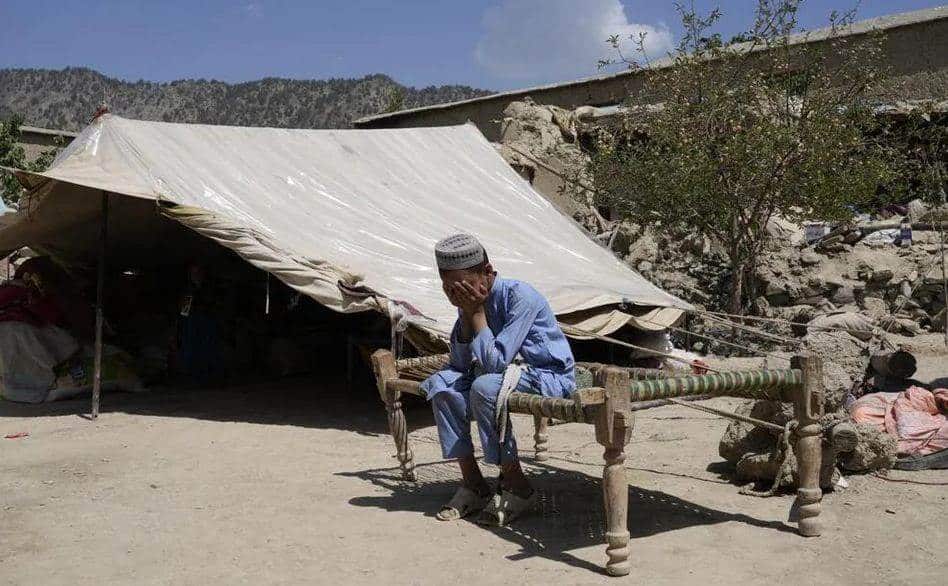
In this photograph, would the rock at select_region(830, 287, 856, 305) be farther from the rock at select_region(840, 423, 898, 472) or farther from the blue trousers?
the blue trousers

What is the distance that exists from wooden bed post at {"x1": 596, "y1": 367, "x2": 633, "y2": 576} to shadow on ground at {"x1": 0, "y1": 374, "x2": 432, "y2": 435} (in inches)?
111

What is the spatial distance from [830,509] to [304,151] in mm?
5118

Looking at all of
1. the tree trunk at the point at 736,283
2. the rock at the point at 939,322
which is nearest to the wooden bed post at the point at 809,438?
the tree trunk at the point at 736,283

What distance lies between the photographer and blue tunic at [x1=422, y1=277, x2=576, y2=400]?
3350 millimetres

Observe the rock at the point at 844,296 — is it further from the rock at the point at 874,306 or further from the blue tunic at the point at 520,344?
the blue tunic at the point at 520,344

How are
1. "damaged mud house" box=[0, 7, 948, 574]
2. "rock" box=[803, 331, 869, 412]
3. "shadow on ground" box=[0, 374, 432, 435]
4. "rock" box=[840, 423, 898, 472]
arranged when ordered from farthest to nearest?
"shadow on ground" box=[0, 374, 432, 435] < "damaged mud house" box=[0, 7, 948, 574] < "rock" box=[803, 331, 869, 412] < "rock" box=[840, 423, 898, 472]

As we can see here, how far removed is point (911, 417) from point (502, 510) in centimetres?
208

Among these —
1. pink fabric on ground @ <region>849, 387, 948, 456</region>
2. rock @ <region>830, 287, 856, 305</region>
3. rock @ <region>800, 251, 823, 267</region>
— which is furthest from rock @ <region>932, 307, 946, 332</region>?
pink fabric on ground @ <region>849, 387, 948, 456</region>

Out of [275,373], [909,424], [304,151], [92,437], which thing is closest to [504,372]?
[909,424]

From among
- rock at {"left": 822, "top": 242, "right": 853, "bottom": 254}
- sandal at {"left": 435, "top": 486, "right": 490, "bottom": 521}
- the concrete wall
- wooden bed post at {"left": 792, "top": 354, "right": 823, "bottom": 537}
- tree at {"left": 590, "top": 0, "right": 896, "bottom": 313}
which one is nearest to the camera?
wooden bed post at {"left": 792, "top": 354, "right": 823, "bottom": 537}

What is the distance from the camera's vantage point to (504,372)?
3336 millimetres

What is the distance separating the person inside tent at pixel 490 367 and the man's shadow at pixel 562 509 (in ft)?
0.46

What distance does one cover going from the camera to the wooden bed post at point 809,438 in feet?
10.6

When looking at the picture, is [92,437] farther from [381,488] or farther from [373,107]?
[373,107]
